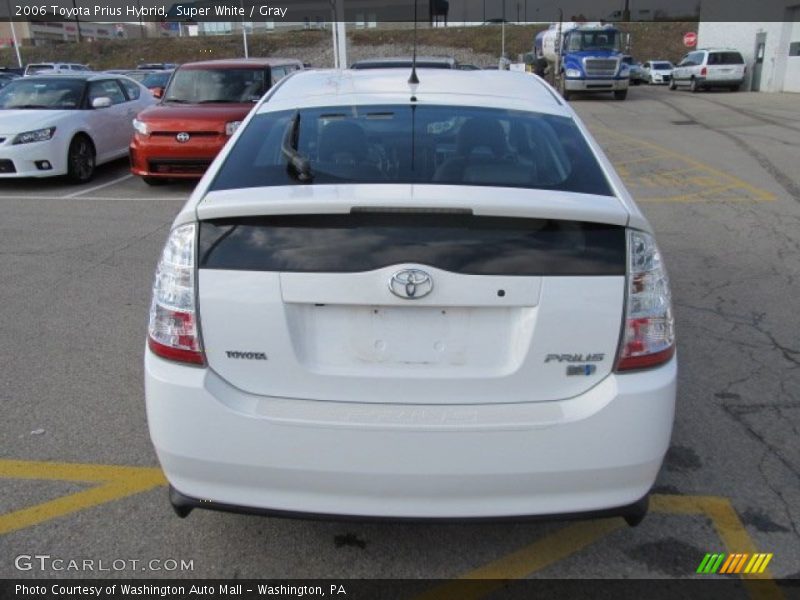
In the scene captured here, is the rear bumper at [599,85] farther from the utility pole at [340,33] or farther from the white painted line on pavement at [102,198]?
the white painted line on pavement at [102,198]

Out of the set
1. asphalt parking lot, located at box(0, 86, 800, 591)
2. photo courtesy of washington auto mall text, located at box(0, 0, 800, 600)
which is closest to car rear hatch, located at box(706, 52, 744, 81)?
asphalt parking lot, located at box(0, 86, 800, 591)

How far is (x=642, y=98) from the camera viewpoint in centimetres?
2956

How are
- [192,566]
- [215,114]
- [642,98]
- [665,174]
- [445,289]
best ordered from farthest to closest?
[642,98], [665,174], [215,114], [192,566], [445,289]

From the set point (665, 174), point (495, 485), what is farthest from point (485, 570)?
point (665, 174)

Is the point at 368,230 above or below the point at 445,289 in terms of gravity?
above

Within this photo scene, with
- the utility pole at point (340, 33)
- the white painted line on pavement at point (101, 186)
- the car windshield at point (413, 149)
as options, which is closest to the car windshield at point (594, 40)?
the utility pole at point (340, 33)

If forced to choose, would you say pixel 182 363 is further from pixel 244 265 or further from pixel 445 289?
pixel 445 289

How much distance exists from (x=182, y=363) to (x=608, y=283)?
4.72ft

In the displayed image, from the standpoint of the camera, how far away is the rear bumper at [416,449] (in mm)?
2221

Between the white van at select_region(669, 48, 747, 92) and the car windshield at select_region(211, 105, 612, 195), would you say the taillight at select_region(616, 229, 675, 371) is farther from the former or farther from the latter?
the white van at select_region(669, 48, 747, 92)

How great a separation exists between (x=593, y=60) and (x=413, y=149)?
27.1 m

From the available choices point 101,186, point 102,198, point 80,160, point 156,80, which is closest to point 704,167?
point 102,198

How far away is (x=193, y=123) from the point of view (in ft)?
30.9

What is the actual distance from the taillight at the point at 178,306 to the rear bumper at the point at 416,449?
65 mm
